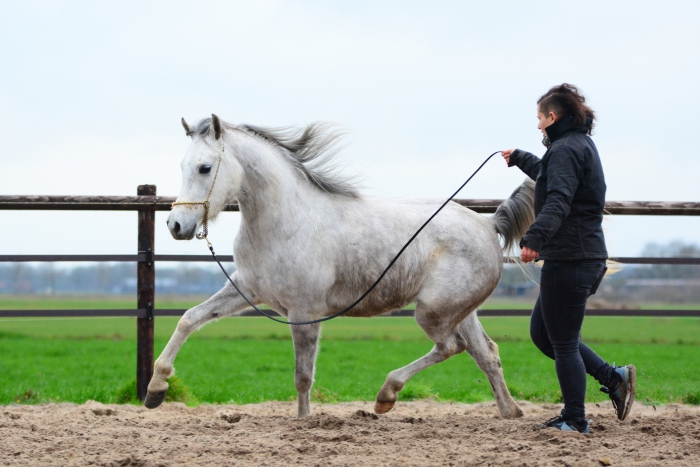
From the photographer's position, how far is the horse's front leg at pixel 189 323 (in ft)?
14.9

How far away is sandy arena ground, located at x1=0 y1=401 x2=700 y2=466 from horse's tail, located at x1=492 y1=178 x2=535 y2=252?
1292 millimetres

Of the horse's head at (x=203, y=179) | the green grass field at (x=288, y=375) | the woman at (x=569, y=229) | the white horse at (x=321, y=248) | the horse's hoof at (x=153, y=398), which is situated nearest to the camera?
the woman at (x=569, y=229)

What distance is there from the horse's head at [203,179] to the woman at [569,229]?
72.4 inches

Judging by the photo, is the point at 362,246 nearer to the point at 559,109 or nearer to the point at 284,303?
the point at 284,303

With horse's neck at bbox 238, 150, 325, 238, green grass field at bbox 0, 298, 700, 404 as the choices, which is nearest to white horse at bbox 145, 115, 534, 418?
horse's neck at bbox 238, 150, 325, 238

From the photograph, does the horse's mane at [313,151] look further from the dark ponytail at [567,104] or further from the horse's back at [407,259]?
the dark ponytail at [567,104]

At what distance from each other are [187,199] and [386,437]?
1758 millimetres

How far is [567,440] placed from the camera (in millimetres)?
3514

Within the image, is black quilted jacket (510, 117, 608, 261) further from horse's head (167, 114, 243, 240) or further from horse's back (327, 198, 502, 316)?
horse's head (167, 114, 243, 240)

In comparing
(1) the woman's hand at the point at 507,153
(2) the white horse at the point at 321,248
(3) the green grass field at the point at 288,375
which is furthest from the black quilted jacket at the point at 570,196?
(3) the green grass field at the point at 288,375

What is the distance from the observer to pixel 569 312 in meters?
3.84

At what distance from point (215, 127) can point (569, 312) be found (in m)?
2.32

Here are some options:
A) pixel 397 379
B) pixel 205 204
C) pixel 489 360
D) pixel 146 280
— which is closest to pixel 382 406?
pixel 397 379

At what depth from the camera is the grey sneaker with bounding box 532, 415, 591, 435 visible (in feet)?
12.8
